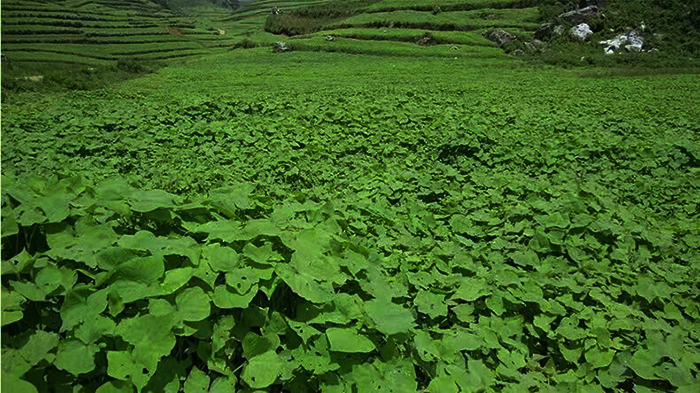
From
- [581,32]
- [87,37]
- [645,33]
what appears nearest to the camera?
[645,33]

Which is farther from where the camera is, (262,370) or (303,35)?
(303,35)

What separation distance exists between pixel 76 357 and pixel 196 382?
0.55 metres

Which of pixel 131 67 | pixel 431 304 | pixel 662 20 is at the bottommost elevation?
pixel 131 67

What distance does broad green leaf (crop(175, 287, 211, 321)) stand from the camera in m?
2.24

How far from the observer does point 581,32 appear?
2106 inches

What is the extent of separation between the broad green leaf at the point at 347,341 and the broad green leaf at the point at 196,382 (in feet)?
2.18

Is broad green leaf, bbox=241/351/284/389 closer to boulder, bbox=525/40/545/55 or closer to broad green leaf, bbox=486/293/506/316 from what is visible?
broad green leaf, bbox=486/293/506/316

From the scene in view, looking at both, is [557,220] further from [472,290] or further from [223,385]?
[223,385]

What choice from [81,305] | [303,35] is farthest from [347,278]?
[303,35]

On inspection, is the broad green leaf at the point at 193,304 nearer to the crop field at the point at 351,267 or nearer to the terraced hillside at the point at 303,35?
the crop field at the point at 351,267

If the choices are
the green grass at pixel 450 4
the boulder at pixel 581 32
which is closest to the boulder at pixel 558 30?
the boulder at pixel 581 32

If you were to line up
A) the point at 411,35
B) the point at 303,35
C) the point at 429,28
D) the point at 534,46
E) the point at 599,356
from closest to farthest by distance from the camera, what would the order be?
the point at 599,356, the point at 534,46, the point at 411,35, the point at 429,28, the point at 303,35

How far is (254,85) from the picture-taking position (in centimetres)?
2903

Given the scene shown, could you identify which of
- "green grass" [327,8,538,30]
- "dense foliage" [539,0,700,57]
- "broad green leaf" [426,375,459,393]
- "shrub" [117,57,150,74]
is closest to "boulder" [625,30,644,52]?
"dense foliage" [539,0,700,57]
